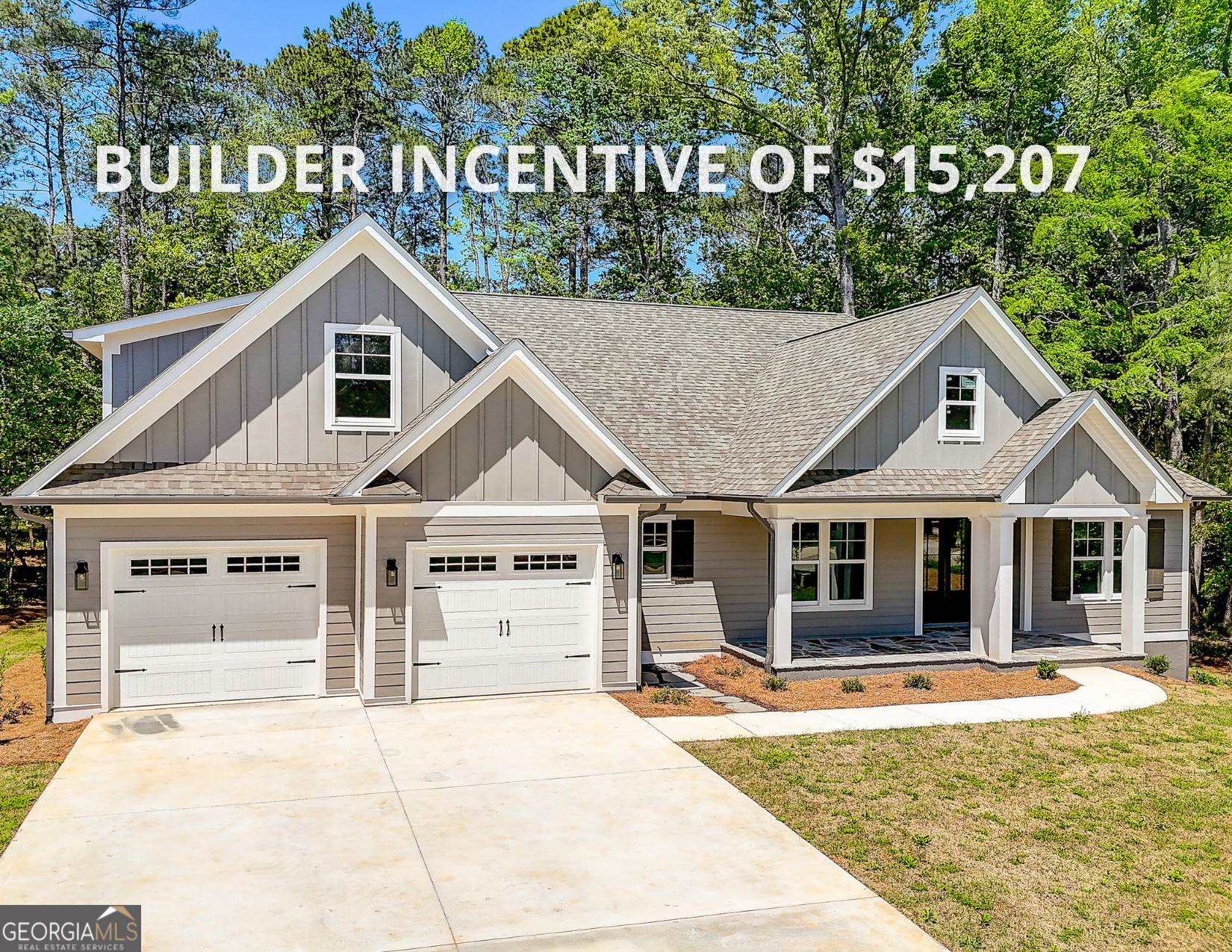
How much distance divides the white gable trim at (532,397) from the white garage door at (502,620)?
1263 millimetres

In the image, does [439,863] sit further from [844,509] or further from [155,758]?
[844,509]

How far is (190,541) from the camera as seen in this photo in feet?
A: 39.8

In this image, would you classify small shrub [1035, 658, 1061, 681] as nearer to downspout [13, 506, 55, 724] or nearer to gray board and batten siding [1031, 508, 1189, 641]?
gray board and batten siding [1031, 508, 1189, 641]

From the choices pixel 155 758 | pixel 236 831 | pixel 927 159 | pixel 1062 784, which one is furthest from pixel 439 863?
pixel 927 159

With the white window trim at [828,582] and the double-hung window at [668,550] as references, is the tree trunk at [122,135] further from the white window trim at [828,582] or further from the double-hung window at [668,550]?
the white window trim at [828,582]

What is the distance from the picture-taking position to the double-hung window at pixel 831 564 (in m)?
16.6

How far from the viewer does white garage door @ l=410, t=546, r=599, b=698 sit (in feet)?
41.7

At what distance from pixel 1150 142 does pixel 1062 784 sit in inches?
773

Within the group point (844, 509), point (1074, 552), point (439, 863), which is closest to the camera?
point (439, 863)

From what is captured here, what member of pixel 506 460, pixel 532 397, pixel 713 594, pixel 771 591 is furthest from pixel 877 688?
pixel 532 397

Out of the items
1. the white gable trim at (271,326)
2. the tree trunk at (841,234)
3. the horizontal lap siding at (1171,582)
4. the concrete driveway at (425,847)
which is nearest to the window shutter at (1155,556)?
the horizontal lap siding at (1171,582)

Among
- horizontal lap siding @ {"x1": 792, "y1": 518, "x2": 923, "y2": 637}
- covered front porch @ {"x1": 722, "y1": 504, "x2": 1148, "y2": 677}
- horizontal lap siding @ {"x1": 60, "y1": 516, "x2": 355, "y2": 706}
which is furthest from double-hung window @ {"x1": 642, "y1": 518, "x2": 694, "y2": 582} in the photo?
horizontal lap siding @ {"x1": 60, "y1": 516, "x2": 355, "y2": 706}

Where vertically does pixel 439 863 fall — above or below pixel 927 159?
below

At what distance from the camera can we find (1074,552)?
17984 millimetres
